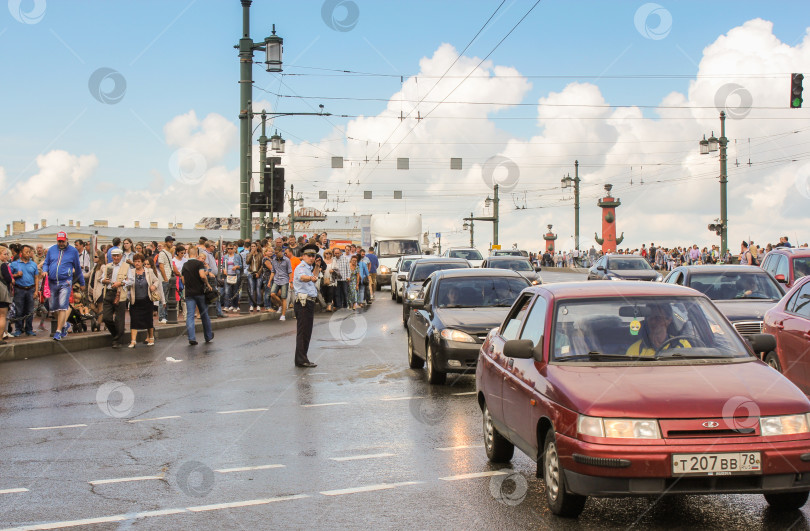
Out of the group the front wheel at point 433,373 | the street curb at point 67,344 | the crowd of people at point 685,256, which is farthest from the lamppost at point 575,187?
the front wheel at point 433,373

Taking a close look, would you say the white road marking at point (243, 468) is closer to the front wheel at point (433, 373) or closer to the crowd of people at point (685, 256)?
the front wheel at point (433, 373)

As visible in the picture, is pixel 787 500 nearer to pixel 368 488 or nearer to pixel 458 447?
pixel 368 488

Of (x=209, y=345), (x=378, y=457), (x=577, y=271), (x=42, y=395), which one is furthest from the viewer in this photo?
(x=577, y=271)

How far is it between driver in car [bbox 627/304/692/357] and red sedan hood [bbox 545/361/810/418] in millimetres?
244

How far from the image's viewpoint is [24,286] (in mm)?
17562

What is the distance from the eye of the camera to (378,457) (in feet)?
25.2

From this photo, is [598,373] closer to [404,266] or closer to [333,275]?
[333,275]

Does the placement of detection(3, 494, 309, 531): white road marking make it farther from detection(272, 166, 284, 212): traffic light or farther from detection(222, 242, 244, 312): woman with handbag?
detection(272, 166, 284, 212): traffic light

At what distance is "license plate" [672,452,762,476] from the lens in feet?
17.0

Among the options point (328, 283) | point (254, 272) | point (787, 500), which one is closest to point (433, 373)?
point (787, 500)

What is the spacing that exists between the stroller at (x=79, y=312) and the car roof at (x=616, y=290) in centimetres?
1345

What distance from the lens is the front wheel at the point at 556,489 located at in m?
5.63

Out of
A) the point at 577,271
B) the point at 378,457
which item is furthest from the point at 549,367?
the point at 577,271

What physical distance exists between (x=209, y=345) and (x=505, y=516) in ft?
42.7
